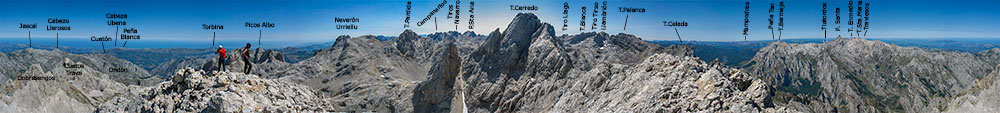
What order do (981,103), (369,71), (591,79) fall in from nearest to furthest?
(591,79) → (981,103) → (369,71)

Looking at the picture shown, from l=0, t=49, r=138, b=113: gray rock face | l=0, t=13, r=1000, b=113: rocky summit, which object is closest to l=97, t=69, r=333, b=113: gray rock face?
l=0, t=13, r=1000, b=113: rocky summit

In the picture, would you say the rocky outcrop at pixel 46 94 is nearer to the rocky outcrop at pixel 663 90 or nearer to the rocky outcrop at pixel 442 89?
the rocky outcrop at pixel 442 89

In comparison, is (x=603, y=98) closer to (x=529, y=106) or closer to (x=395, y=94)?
(x=529, y=106)

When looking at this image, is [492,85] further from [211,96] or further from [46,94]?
[46,94]

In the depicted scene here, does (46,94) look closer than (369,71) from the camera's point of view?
Yes

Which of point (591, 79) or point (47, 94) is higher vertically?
point (591, 79)

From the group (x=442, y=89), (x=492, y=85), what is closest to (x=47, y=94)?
(x=442, y=89)

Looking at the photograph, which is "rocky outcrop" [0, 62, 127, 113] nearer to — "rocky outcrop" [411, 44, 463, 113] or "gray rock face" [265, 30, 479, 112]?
"gray rock face" [265, 30, 479, 112]

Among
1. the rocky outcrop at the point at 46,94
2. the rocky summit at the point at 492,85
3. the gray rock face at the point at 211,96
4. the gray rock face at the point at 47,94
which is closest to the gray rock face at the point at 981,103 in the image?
the rocky summit at the point at 492,85

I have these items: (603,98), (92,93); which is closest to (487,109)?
(603,98)
